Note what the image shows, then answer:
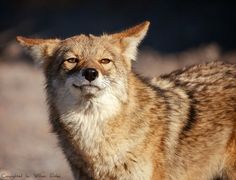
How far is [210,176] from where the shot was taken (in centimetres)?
727

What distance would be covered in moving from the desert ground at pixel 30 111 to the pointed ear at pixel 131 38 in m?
1.66

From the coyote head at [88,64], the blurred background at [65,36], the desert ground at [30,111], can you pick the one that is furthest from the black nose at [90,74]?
the blurred background at [65,36]

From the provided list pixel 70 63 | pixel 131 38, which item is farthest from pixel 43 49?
pixel 131 38

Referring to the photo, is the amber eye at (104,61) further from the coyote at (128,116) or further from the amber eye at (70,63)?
the amber eye at (70,63)

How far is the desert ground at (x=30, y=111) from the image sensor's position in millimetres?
9859

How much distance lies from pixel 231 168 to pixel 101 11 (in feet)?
32.2

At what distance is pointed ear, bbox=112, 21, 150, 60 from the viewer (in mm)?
7039

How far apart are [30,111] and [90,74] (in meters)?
6.23

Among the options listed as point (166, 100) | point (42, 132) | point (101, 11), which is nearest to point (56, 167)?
point (42, 132)

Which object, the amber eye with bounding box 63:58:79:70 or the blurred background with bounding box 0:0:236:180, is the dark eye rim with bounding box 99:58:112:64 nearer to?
the amber eye with bounding box 63:58:79:70

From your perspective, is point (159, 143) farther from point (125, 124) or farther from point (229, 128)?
point (229, 128)

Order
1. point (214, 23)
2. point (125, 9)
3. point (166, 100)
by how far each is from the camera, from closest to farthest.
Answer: point (166, 100) → point (214, 23) → point (125, 9)

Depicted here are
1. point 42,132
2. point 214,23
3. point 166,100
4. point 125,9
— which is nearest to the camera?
point 166,100

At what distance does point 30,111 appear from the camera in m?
12.5
